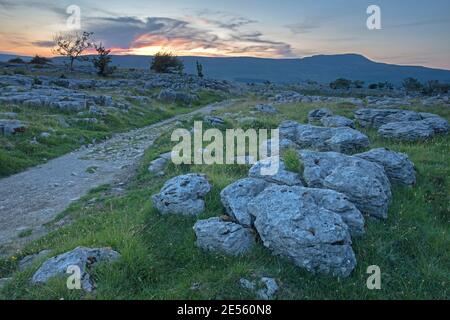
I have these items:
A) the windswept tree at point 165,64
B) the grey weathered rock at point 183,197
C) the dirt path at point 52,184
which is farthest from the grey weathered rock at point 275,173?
the windswept tree at point 165,64

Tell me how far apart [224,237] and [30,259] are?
187 inches

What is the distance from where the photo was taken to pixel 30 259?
28.3ft

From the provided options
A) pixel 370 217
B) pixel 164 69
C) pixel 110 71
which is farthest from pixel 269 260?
pixel 164 69

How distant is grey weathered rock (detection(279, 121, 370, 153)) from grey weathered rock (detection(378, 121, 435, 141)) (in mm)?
2798

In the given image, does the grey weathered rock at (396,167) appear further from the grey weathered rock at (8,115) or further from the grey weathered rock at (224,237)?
the grey weathered rock at (8,115)

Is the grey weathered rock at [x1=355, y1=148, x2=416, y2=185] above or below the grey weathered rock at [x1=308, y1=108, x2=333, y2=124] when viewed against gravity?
below

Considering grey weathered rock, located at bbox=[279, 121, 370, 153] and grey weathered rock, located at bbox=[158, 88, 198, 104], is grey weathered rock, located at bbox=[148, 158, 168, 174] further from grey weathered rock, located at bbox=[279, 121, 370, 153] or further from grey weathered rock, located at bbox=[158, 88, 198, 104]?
grey weathered rock, located at bbox=[158, 88, 198, 104]

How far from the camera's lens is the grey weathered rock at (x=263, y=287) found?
266 inches

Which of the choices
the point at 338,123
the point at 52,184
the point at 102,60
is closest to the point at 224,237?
the point at 52,184

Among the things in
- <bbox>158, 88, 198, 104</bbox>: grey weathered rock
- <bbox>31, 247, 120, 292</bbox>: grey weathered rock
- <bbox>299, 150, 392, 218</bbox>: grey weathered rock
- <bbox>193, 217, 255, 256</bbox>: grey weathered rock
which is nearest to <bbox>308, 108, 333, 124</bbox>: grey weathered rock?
<bbox>299, 150, 392, 218</bbox>: grey weathered rock

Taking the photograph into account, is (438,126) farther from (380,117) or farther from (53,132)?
(53,132)

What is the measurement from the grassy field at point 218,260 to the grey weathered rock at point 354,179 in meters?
0.47

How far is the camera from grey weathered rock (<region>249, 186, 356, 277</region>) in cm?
736
